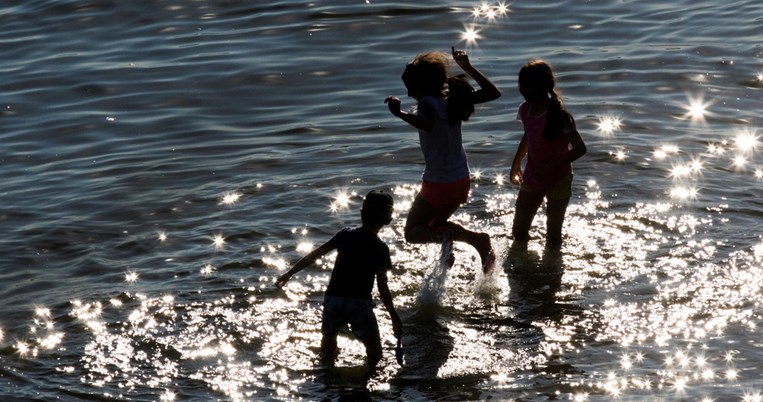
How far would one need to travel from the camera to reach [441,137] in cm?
891

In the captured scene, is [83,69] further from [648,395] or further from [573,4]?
[648,395]

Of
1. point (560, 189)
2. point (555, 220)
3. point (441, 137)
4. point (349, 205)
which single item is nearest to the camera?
point (441, 137)

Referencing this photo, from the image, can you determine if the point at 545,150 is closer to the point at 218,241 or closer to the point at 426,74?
the point at 426,74

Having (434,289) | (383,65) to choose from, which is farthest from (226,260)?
(383,65)

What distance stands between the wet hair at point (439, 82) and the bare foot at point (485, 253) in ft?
3.54

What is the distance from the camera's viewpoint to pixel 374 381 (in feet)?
25.9

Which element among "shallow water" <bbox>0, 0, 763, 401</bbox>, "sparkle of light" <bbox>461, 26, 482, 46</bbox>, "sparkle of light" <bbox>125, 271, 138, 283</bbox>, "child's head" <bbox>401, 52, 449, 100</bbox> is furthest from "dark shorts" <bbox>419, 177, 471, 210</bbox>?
"sparkle of light" <bbox>461, 26, 482, 46</bbox>

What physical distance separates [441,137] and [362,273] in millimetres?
1482

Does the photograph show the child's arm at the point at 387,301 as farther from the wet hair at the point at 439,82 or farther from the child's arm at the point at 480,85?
the child's arm at the point at 480,85

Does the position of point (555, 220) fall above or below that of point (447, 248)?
above

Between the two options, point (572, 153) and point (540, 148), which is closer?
point (572, 153)

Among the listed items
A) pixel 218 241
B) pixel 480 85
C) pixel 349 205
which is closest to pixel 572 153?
pixel 480 85

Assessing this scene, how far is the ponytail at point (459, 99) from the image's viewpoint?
345 inches

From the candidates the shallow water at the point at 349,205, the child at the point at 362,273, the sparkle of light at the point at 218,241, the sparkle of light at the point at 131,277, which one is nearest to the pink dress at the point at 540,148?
the shallow water at the point at 349,205
